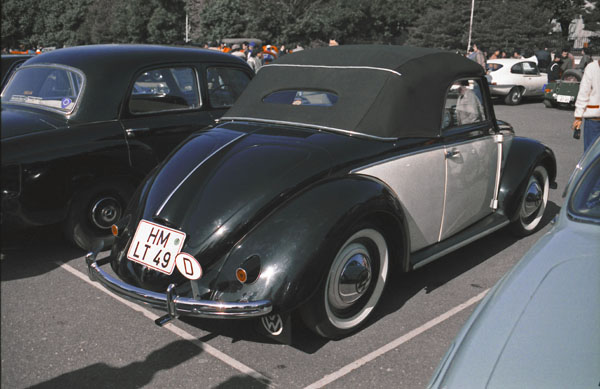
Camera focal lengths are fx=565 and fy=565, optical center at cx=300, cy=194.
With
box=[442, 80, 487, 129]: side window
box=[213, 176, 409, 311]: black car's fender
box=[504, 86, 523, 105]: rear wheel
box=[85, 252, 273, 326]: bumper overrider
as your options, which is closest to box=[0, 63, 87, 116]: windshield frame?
box=[85, 252, 273, 326]: bumper overrider

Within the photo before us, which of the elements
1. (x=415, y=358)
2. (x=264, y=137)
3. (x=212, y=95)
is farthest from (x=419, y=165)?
(x=212, y=95)

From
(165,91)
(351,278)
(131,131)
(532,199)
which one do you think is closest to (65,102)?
(131,131)

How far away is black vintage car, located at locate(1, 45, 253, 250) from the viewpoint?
183 inches

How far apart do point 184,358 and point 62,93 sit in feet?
10.4

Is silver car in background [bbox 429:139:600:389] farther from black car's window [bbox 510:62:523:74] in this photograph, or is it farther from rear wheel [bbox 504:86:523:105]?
black car's window [bbox 510:62:523:74]

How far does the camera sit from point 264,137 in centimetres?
393

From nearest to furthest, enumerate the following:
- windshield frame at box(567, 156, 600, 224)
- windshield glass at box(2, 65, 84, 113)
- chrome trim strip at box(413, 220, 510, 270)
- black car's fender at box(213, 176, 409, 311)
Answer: windshield frame at box(567, 156, 600, 224)
black car's fender at box(213, 176, 409, 311)
chrome trim strip at box(413, 220, 510, 270)
windshield glass at box(2, 65, 84, 113)

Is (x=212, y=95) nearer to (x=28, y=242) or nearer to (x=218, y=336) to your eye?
(x=28, y=242)

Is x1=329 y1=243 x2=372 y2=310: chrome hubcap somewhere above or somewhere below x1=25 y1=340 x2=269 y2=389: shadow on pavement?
above

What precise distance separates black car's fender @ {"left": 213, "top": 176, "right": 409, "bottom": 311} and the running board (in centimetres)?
71

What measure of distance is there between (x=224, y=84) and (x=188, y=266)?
355 centimetres

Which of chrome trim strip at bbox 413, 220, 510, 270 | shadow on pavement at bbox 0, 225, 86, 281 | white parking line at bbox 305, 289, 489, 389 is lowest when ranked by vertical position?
shadow on pavement at bbox 0, 225, 86, 281

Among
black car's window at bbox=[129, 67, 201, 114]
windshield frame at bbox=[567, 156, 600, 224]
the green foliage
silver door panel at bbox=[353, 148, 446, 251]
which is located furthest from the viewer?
black car's window at bbox=[129, 67, 201, 114]

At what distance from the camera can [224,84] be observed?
6.31 m
